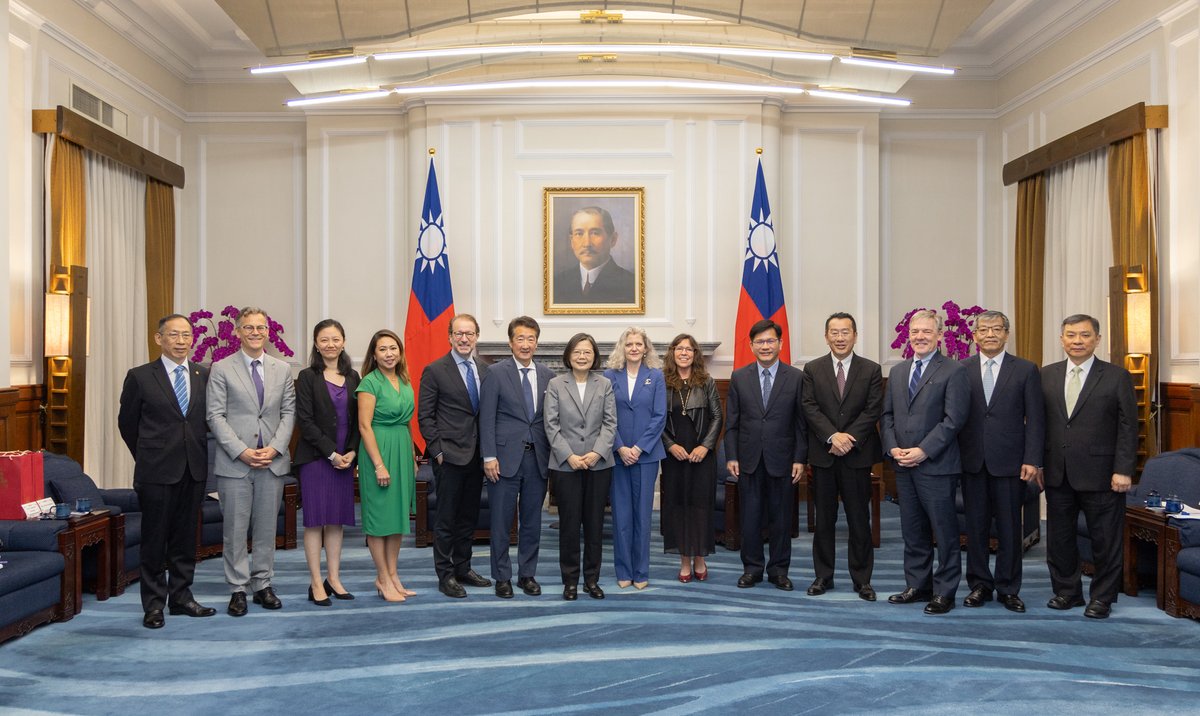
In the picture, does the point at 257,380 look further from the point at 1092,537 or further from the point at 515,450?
the point at 1092,537

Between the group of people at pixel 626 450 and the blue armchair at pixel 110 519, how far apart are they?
70 cm

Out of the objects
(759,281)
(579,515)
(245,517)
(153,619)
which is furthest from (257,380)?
(759,281)

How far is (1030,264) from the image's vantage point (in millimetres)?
8453

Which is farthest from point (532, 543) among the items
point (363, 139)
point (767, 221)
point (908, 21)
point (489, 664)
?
point (363, 139)

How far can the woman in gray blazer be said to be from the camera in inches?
200

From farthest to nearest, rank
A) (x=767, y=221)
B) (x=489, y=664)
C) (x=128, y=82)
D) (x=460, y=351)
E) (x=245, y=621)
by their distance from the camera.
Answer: (x=767, y=221)
(x=128, y=82)
(x=460, y=351)
(x=245, y=621)
(x=489, y=664)

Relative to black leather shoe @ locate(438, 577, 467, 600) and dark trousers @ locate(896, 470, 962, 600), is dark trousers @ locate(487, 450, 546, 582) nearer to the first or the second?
black leather shoe @ locate(438, 577, 467, 600)

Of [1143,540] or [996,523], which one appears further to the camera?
[1143,540]

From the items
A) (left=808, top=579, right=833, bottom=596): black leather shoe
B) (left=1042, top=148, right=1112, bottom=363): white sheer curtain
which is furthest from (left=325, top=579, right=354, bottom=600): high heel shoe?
(left=1042, top=148, right=1112, bottom=363): white sheer curtain

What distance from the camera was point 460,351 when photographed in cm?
516

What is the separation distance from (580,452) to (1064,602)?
2.70 m

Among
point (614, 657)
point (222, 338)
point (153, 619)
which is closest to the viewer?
point (614, 657)

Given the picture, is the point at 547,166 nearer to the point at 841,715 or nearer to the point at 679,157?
the point at 679,157

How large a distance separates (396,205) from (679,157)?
115 inches
